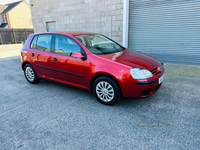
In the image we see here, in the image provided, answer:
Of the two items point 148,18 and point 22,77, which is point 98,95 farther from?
point 148,18

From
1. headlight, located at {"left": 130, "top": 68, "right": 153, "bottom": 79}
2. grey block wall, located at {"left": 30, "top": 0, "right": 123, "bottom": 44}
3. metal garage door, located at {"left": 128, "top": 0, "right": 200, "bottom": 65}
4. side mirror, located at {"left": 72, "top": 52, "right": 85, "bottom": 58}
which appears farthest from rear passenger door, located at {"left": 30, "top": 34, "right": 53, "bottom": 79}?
metal garage door, located at {"left": 128, "top": 0, "right": 200, "bottom": 65}

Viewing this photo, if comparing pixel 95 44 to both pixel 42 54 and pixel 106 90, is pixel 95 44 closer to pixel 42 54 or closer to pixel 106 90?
pixel 106 90

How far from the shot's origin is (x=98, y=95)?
335 centimetres

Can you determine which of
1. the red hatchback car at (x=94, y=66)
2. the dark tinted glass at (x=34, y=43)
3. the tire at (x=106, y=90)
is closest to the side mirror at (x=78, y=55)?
the red hatchback car at (x=94, y=66)

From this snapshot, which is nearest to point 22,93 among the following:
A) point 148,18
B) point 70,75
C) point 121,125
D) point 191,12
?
point 70,75

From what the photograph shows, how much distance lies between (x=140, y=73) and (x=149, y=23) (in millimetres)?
4970

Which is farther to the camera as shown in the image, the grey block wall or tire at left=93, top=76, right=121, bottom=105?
the grey block wall

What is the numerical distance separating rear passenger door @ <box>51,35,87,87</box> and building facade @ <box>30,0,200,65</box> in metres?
4.50

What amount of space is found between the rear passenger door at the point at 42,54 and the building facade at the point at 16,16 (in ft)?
117

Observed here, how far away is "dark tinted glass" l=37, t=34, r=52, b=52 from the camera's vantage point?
4023mm

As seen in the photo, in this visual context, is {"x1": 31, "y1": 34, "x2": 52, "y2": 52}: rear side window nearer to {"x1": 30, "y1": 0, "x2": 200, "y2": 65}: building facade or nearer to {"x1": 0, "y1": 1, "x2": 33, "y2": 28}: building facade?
{"x1": 30, "y1": 0, "x2": 200, "y2": 65}: building facade

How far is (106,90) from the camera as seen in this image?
10.5 feet

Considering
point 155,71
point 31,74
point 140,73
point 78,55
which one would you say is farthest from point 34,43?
point 155,71

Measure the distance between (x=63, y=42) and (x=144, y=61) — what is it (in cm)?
198
